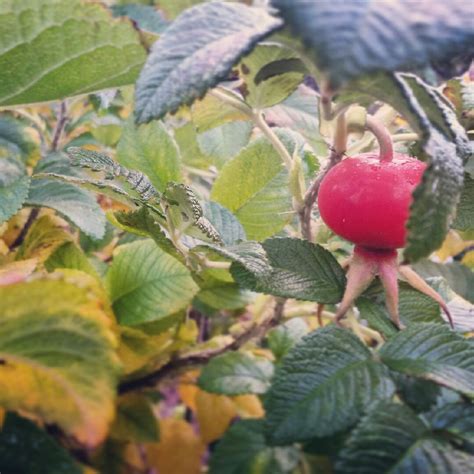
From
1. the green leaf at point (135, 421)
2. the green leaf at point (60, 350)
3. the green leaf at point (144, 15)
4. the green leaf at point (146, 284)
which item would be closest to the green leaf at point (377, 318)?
the green leaf at point (146, 284)

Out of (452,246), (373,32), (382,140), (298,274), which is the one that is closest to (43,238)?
(298,274)

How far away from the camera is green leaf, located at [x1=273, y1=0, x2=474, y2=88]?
0.28m

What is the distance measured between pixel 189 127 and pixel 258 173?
35 cm

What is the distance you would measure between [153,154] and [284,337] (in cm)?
35

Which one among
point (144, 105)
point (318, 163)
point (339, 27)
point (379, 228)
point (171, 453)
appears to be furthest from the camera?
point (171, 453)

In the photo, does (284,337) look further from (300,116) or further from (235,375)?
(300,116)

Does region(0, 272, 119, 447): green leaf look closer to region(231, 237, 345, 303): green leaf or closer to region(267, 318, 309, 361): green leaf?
region(231, 237, 345, 303): green leaf

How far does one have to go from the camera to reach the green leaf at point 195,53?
0.37m

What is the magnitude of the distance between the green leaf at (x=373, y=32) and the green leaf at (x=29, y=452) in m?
0.41

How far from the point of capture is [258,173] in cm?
75

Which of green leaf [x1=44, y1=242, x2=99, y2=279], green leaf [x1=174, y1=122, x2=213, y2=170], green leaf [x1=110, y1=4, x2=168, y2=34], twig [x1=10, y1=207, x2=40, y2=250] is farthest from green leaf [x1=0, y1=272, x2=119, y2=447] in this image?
green leaf [x1=110, y1=4, x2=168, y2=34]

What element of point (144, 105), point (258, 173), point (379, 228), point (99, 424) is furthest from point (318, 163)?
point (99, 424)

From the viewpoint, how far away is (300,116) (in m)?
0.88

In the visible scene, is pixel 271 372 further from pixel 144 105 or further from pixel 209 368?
pixel 144 105
